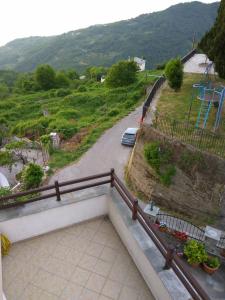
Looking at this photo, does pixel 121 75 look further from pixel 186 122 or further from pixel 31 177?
pixel 31 177

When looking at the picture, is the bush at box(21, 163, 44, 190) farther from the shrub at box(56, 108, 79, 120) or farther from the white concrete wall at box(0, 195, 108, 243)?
the shrub at box(56, 108, 79, 120)

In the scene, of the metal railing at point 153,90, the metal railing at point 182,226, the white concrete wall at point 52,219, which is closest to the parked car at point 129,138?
the metal railing at point 153,90

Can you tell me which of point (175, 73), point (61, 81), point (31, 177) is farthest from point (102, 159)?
point (61, 81)

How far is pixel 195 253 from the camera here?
9.27 m

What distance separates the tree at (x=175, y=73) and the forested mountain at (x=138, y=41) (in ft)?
250

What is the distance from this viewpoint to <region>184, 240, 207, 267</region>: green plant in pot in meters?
9.24

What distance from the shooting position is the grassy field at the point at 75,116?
820 inches

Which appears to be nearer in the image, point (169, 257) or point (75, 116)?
point (169, 257)

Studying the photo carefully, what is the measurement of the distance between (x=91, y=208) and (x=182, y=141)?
7.30 m

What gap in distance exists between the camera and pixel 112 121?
24.6 m

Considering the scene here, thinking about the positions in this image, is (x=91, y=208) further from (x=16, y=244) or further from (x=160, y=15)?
(x=160, y=15)

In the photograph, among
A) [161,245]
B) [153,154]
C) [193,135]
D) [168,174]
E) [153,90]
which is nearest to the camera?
[161,245]

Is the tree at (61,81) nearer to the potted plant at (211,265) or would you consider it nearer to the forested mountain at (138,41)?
the forested mountain at (138,41)

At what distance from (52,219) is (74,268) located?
1055 mm
